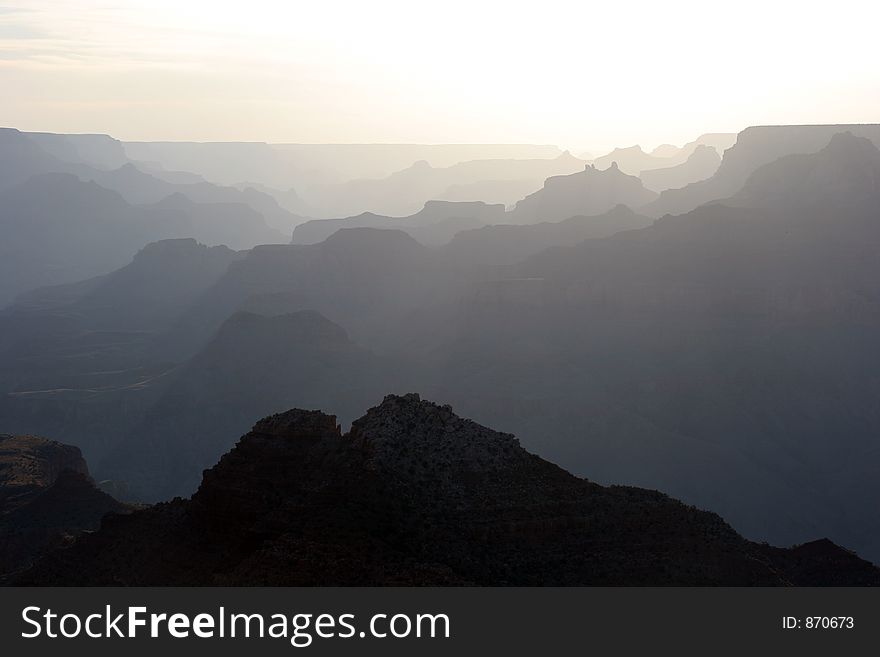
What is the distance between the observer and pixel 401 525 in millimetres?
37031

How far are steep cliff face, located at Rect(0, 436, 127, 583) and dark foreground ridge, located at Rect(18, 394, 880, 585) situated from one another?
1550cm

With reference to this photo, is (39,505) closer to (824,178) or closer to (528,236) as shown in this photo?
(824,178)

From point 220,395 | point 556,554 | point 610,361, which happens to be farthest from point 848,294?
point 556,554

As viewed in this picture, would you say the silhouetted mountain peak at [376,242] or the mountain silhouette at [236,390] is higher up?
the silhouetted mountain peak at [376,242]

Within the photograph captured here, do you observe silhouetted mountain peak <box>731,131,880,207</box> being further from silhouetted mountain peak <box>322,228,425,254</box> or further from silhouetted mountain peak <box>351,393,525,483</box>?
silhouetted mountain peak <box>351,393,525,483</box>

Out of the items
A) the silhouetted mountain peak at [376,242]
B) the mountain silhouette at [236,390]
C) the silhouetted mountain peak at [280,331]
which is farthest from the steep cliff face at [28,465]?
the silhouetted mountain peak at [376,242]

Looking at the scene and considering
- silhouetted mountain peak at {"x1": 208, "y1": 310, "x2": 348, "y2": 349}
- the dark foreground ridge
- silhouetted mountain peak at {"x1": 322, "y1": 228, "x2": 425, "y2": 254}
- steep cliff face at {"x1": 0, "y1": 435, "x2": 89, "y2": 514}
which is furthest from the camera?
silhouetted mountain peak at {"x1": 322, "y1": 228, "x2": 425, "y2": 254}

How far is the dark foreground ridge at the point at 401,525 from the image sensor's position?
35188 millimetres

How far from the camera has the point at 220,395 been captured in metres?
137

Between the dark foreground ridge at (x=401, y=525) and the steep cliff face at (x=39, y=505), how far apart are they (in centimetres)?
1550

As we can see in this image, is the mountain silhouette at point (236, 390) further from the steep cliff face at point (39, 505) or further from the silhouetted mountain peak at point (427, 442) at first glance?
the silhouetted mountain peak at point (427, 442)

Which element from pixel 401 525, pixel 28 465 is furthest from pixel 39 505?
pixel 401 525

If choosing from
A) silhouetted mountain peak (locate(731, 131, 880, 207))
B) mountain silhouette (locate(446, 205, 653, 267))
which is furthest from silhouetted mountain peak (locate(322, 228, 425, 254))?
silhouetted mountain peak (locate(731, 131, 880, 207))

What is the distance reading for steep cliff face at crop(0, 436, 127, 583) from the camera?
62.0m
